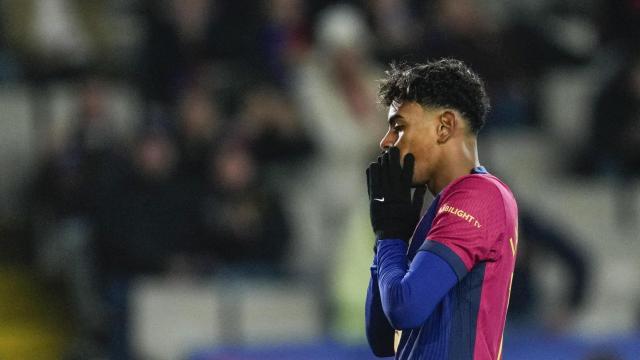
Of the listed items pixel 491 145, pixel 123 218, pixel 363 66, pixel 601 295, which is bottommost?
pixel 601 295

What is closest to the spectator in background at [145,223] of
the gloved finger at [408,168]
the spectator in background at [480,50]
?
the spectator in background at [480,50]

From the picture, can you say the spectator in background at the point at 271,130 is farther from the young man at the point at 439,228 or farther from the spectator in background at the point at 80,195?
the young man at the point at 439,228

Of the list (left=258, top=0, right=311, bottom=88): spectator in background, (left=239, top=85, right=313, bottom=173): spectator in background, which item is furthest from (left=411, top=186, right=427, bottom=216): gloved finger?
(left=258, top=0, right=311, bottom=88): spectator in background

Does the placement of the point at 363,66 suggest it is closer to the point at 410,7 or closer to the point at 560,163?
the point at 410,7

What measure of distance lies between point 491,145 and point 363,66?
3.58ft

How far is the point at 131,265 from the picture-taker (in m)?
7.66

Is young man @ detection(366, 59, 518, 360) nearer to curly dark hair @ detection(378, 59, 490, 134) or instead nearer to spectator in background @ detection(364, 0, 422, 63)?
curly dark hair @ detection(378, 59, 490, 134)

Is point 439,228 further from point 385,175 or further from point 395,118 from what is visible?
point 395,118

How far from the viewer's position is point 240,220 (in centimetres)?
789

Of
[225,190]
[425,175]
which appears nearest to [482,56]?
[225,190]

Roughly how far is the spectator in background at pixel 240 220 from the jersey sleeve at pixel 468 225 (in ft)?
15.3

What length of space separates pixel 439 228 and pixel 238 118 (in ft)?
17.6

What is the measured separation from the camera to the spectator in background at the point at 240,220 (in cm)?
786

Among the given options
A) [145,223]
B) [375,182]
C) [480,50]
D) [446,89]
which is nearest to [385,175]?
[375,182]
